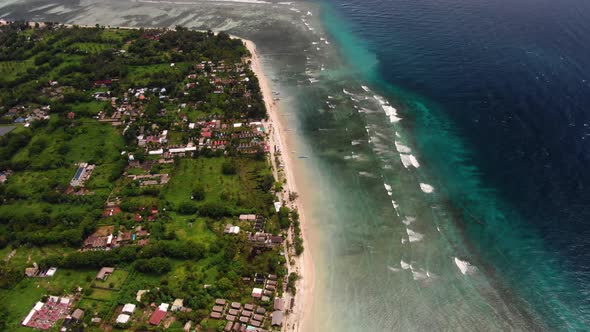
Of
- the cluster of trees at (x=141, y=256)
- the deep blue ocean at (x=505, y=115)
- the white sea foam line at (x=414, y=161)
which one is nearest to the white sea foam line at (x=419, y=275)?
the deep blue ocean at (x=505, y=115)

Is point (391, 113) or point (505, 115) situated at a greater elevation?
point (505, 115)

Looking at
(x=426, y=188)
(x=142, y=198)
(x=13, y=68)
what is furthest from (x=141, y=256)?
(x=13, y=68)

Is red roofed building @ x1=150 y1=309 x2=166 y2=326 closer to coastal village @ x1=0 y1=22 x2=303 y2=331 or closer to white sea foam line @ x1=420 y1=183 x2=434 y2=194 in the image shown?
coastal village @ x1=0 y1=22 x2=303 y2=331

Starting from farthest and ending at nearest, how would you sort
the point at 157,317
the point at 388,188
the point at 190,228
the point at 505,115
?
the point at 505,115
the point at 388,188
the point at 190,228
the point at 157,317

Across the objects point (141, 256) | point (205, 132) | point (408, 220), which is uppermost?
point (205, 132)

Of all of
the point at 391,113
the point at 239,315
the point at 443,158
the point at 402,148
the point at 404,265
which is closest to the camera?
the point at 239,315

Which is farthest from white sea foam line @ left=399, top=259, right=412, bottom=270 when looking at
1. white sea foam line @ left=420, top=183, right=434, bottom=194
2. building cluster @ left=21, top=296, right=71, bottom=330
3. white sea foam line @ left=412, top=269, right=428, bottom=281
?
building cluster @ left=21, top=296, right=71, bottom=330

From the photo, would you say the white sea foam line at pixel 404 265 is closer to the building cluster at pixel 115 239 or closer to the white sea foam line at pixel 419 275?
the white sea foam line at pixel 419 275

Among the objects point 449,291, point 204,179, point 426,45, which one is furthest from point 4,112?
point 426,45

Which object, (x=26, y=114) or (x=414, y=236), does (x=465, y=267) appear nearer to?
(x=414, y=236)
